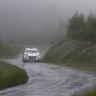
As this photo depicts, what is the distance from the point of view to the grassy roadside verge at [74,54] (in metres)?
46.2

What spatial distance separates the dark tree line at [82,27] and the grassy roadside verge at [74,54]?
108 centimetres

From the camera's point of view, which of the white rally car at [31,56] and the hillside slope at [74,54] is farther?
the white rally car at [31,56]

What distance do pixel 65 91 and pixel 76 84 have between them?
12.2ft

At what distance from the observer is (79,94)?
64.2ft

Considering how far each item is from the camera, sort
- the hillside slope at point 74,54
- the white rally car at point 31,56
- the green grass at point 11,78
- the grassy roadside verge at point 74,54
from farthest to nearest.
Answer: the white rally car at point 31,56 → the hillside slope at point 74,54 → the grassy roadside verge at point 74,54 → the green grass at point 11,78

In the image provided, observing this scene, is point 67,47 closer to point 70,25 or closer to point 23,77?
point 70,25

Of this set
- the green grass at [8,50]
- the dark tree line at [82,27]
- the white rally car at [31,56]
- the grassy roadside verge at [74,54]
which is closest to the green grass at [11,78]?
the grassy roadside verge at [74,54]

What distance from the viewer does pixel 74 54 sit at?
53406 mm

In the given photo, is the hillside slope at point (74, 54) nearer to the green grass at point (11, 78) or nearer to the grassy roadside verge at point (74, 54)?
the grassy roadside verge at point (74, 54)

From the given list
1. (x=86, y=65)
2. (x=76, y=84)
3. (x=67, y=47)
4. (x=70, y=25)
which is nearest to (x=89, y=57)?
(x=86, y=65)

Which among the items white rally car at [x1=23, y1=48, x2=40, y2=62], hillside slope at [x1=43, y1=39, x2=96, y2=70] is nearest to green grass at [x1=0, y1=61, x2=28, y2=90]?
hillside slope at [x1=43, y1=39, x2=96, y2=70]

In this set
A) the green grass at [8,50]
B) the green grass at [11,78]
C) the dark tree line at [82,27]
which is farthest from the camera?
the green grass at [8,50]

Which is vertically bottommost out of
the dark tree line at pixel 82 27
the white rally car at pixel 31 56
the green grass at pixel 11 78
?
the green grass at pixel 11 78

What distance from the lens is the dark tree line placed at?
56469mm
